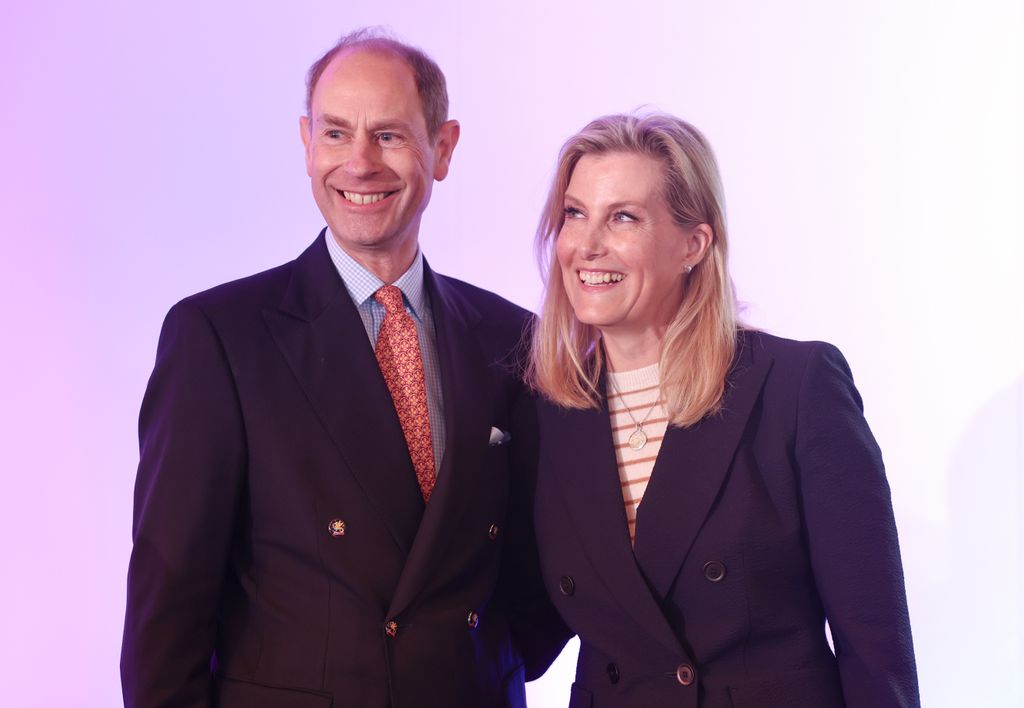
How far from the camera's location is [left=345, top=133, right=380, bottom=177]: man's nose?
230 cm

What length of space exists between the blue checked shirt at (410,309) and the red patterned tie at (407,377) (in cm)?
1

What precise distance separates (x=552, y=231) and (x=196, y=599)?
1124mm

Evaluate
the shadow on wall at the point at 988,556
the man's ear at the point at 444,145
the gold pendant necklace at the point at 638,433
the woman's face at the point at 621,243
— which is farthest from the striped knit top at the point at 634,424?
the shadow on wall at the point at 988,556

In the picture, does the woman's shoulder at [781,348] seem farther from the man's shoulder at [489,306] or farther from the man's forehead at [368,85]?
the man's forehead at [368,85]

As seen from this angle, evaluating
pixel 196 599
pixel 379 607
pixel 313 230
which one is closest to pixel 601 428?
pixel 379 607

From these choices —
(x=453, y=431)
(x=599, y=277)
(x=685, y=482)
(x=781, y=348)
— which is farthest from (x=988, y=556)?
(x=453, y=431)

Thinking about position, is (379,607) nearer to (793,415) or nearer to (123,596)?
(793,415)

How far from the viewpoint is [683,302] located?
245 cm

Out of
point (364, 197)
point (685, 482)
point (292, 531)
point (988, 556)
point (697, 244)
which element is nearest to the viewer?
point (292, 531)

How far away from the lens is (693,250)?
2443 millimetres

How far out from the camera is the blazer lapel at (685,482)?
2.19 metres

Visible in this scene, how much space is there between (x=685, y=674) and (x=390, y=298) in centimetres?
98

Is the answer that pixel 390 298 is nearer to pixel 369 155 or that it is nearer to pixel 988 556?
pixel 369 155

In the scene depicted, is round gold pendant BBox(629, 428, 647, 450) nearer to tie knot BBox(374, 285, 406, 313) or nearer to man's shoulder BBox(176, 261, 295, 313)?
tie knot BBox(374, 285, 406, 313)
